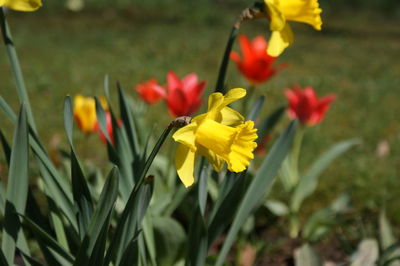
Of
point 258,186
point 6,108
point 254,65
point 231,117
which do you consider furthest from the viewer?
point 254,65

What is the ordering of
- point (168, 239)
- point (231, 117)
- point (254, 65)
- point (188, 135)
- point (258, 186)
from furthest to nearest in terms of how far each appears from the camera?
point (254, 65), point (168, 239), point (258, 186), point (231, 117), point (188, 135)

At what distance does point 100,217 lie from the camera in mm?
1150

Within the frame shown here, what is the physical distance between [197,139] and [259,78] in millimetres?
1071

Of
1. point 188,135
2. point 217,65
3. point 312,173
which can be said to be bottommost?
point 217,65

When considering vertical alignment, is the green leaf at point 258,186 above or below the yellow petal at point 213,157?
below

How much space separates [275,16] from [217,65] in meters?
4.24

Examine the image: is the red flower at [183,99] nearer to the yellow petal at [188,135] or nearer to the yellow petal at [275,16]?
the yellow petal at [275,16]

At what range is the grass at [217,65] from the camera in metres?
3.07

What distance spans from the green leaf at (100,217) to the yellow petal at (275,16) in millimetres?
479

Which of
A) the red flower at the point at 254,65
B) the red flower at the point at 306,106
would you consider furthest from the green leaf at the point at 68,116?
the red flower at the point at 306,106

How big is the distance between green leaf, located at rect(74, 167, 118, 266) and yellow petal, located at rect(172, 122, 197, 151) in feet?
0.46

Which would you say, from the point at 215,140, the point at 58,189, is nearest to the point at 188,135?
the point at 215,140

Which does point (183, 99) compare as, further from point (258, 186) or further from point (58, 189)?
point (58, 189)

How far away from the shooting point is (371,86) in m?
4.88
